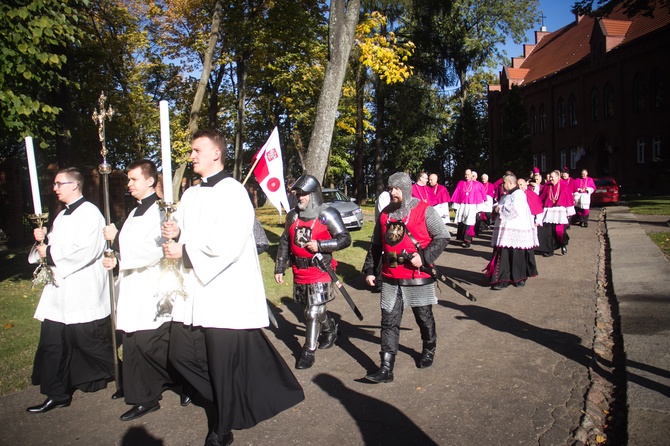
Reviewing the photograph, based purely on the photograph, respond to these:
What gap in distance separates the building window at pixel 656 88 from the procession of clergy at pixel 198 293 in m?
36.7

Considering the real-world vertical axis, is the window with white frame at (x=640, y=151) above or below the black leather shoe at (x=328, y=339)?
above

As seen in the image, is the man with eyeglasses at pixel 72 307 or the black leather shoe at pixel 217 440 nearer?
the black leather shoe at pixel 217 440

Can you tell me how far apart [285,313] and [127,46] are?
2709 centimetres

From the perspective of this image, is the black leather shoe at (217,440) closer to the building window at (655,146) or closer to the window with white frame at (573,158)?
the building window at (655,146)

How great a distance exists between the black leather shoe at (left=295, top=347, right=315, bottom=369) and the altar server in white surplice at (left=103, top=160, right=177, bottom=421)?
1.44 meters

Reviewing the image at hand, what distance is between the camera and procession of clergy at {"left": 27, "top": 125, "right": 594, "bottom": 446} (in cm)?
418

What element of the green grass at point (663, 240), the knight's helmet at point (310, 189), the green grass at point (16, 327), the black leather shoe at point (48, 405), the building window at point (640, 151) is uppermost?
the building window at point (640, 151)

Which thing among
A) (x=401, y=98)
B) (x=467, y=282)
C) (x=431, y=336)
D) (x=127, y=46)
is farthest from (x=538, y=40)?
(x=431, y=336)

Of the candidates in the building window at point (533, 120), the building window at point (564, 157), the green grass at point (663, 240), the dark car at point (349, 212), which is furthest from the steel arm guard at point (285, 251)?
the building window at point (533, 120)

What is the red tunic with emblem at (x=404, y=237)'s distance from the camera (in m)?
5.66

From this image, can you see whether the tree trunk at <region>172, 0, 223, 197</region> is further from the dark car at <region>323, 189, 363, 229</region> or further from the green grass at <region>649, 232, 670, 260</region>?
the green grass at <region>649, 232, 670, 260</region>

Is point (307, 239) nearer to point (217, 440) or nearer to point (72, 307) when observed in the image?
point (72, 307)

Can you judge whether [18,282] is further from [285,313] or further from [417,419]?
[417,419]

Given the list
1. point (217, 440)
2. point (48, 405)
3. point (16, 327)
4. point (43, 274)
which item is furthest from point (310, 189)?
point (16, 327)
